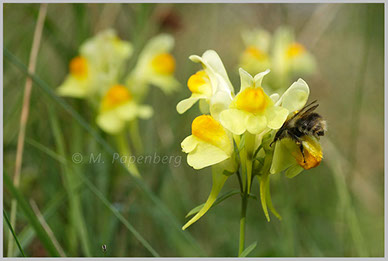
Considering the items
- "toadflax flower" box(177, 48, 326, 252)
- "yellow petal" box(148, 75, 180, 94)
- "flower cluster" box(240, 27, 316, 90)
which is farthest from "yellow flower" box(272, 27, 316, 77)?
"toadflax flower" box(177, 48, 326, 252)

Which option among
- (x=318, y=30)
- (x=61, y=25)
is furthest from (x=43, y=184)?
(x=318, y=30)

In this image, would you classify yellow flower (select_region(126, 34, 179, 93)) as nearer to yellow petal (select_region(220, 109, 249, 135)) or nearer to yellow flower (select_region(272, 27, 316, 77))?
yellow flower (select_region(272, 27, 316, 77))

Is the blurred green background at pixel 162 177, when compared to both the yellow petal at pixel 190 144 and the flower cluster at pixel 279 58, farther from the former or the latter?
the yellow petal at pixel 190 144

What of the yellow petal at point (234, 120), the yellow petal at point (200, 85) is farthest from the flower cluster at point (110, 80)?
the yellow petal at point (234, 120)

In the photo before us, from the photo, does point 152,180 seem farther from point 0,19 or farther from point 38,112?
point 0,19

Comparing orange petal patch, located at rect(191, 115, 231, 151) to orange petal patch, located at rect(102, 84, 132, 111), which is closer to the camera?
orange petal patch, located at rect(191, 115, 231, 151)

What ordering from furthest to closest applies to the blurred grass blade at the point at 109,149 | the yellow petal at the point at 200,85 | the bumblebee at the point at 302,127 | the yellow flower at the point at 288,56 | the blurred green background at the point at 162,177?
the yellow flower at the point at 288,56, the blurred green background at the point at 162,177, the blurred grass blade at the point at 109,149, the yellow petal at the point at 200,85, the bumblebee at the point at 302,127
